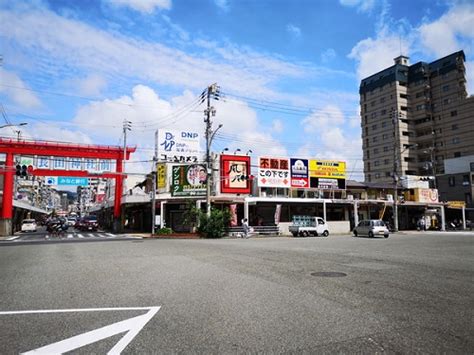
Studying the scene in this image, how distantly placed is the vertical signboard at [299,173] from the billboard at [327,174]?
719 mm

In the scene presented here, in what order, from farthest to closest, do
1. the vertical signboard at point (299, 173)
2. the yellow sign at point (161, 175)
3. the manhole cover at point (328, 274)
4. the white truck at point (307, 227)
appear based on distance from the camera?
1. the yellow sign at point (161, 175)
2. the vertical signboard at point (299, 173)
3. the white truck at point (307, 227)
4. the manhole cover at point (328, 274)

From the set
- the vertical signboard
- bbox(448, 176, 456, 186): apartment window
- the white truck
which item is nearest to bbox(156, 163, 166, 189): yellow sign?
the vertical signboard

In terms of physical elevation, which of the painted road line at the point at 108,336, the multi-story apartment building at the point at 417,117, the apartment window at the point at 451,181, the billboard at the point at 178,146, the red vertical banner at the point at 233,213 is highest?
the multi-story apartment building at the point at 417,117

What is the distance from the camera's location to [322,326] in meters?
5.30

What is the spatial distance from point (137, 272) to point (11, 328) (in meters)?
5.48

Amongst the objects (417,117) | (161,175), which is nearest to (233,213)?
(161,175)

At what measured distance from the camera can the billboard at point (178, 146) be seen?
45375 mm

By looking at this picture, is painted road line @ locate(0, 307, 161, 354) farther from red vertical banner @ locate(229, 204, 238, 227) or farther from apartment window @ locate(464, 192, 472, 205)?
apartment window @ locate(464, 192, 472, 205)

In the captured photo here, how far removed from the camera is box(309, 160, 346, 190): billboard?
1777 inches

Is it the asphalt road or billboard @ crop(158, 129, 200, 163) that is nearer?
the asphalt road

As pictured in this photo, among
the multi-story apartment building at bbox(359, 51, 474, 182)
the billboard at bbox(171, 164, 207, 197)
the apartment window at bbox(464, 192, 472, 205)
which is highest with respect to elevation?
the multi-story apartment building at bbox(359, 51, 474, 182)

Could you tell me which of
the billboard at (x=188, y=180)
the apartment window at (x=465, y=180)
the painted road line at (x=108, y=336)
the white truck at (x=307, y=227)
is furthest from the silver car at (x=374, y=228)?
the apartment window at (x=465, y=180)

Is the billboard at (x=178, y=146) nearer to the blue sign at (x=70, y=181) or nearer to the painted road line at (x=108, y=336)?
the blue sign at (x=70, y=181)

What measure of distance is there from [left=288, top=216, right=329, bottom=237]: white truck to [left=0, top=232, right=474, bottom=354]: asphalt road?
25034 millimetres
